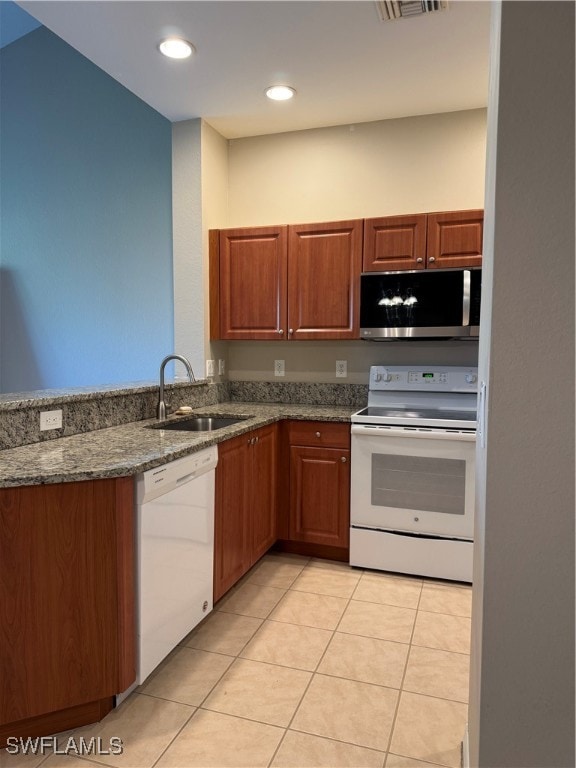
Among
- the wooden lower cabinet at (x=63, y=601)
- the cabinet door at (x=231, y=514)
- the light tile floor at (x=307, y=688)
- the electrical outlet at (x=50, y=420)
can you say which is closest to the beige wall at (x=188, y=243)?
the cabinet door at (x=231, y=514)

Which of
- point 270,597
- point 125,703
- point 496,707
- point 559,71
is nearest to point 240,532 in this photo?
point 270,597

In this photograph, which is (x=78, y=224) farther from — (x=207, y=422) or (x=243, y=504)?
(x=243, y=504)


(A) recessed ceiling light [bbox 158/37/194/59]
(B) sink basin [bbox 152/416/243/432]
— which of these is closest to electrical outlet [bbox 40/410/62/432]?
(B) sink basin [bbox 152/416/243/432]

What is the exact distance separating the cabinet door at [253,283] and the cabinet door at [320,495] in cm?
83

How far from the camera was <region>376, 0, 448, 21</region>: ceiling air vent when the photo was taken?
6.59ft

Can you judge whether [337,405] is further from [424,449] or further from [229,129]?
[229,129]

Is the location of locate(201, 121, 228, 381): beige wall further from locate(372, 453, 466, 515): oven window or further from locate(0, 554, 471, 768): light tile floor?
locate(0, 554, 471, 768): light tile floor

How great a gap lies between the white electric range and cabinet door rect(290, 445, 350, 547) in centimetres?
7

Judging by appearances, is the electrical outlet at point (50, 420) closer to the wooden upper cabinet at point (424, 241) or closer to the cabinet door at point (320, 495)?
the cabinet door at point (320, 495)

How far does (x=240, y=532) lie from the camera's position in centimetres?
252

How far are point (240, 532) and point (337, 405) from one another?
1.18 metres

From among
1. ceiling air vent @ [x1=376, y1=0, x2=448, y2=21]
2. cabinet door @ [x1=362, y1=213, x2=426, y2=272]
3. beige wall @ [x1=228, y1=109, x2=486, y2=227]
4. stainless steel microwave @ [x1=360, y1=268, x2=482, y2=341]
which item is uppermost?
ceiling air vent @ [x1=376, y1=0, x2=448, y2=21]

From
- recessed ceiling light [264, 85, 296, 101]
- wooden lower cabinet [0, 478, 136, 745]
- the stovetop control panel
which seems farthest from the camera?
the stovetop control panel

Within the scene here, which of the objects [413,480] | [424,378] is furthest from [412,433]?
[424,378]
